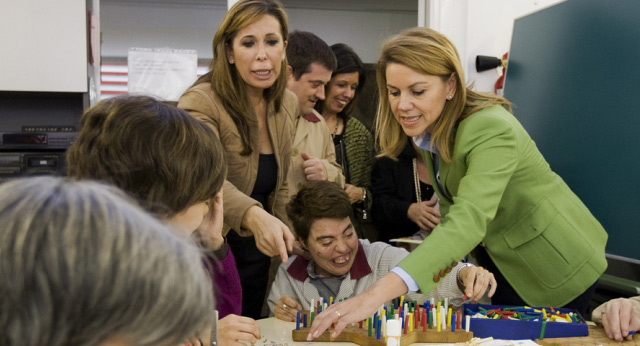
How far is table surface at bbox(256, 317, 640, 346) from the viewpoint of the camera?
1703 mm

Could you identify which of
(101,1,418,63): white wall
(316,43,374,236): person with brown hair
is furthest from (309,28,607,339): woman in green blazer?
(101,1,418,63): white wall

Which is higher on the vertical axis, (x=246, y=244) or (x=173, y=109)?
(x=173, y=109)

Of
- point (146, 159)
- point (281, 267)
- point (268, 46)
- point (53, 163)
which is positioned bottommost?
point (281, 267)

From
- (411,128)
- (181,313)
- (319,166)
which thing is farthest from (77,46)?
(181,313)

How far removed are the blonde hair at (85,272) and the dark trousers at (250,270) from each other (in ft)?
5.79

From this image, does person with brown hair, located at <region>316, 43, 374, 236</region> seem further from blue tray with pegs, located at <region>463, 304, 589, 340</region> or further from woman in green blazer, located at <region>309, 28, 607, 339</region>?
blue tray with pegs, located at <region>463, 304, 589, 340</region>

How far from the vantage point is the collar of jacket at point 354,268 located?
7.72ft

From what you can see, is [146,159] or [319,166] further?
[319,166]

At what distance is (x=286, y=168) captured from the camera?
2.31 m

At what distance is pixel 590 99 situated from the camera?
9.52ft

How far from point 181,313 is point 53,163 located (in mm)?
3207

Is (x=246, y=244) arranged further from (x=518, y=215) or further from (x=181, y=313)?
(x=181, y=313)

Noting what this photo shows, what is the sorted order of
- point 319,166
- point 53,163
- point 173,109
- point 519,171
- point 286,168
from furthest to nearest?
1. point 53,163
2. point 319,166
3. point 286,168
4. point 519,171
5. point 173,109

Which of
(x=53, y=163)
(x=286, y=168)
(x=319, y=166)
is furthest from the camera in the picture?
(x=53, y=163)
